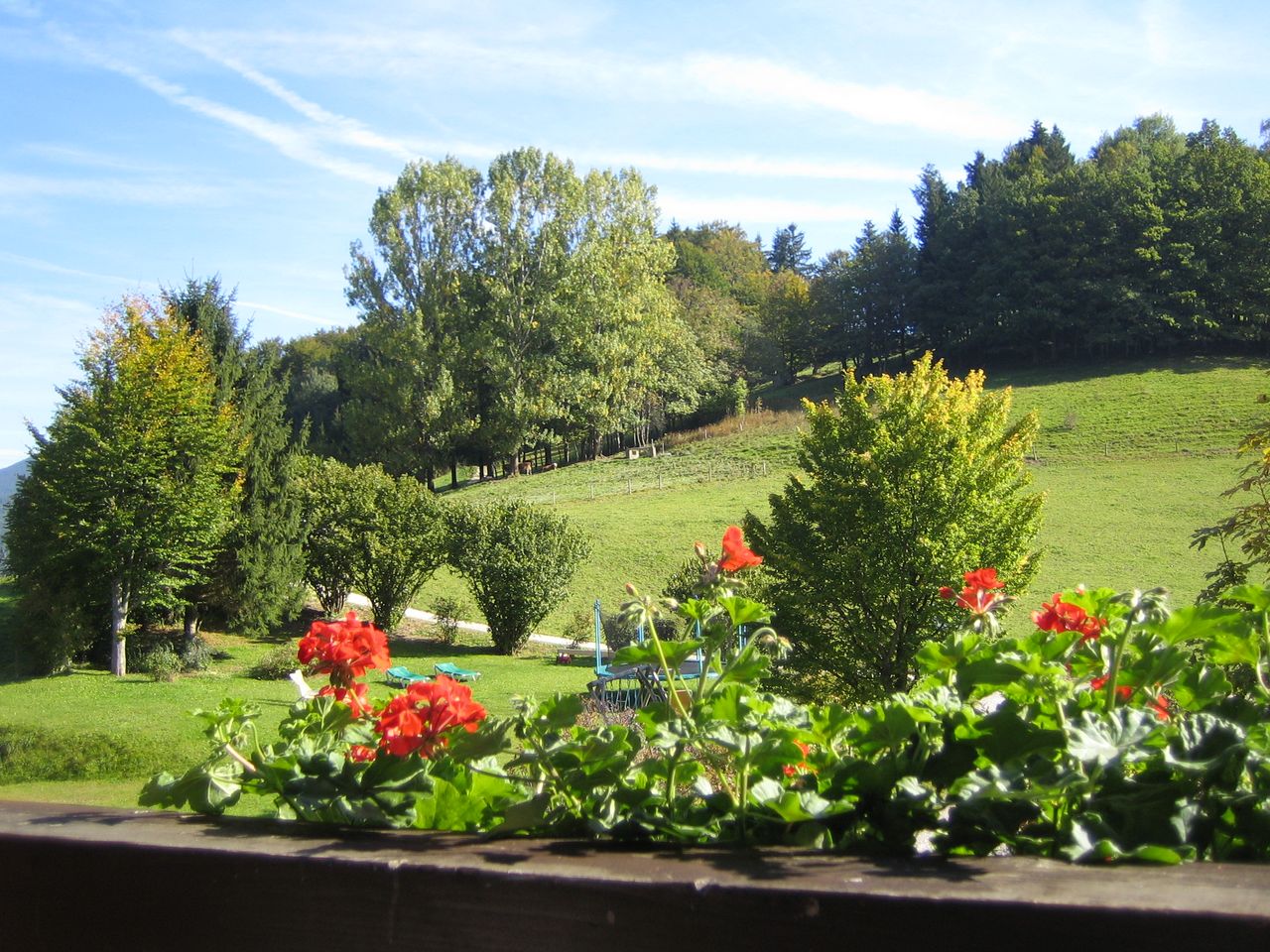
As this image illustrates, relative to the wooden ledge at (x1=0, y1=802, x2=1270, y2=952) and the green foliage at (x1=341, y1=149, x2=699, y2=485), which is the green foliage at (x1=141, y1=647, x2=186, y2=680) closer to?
the wooden ledge at (x1=0, y1=802, x2=1270, y2=952)

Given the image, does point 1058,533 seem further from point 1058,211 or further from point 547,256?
point 1058,211

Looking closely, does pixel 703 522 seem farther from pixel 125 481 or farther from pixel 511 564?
pixel 125 481

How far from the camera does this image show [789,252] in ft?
277

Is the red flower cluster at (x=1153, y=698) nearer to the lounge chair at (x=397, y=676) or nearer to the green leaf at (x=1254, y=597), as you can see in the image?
the green leaf at (x=1254, y=597)

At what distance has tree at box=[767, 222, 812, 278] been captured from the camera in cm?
8406

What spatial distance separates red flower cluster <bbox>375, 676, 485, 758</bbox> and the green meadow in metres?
0.13

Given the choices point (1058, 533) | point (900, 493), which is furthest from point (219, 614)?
point (1058, 533)

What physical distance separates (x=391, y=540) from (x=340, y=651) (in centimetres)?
1922

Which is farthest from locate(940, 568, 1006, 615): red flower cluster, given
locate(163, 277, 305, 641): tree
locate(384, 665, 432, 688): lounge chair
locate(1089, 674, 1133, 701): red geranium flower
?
locate(163, 277, 305, 641): tree

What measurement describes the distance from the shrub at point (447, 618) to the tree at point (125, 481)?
211 inches

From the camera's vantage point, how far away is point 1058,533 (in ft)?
86.1

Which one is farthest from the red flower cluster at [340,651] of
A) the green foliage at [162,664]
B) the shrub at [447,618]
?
the shrub at [447,618]

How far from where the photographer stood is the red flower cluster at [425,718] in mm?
1333

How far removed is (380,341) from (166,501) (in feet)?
85.1
